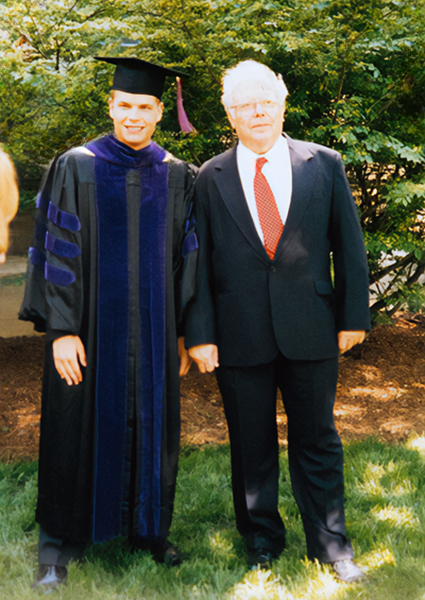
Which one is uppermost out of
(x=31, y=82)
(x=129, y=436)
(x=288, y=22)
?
(x=288, y=22)

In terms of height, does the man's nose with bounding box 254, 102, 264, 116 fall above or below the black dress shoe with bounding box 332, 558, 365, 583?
above

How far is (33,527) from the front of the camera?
3.24 m

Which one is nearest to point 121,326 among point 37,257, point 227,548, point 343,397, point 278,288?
point 37,257

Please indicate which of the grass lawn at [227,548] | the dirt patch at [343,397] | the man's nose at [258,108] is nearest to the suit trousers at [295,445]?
the grass lawn at [227,548]

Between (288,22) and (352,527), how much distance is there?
9.87 feet

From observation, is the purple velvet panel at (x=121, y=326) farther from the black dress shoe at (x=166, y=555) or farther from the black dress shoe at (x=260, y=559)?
the black dress shoe at (x=260, y=559)

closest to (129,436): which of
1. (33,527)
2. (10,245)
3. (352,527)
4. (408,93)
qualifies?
(33,527)

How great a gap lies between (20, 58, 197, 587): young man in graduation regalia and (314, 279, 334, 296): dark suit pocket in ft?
1.73

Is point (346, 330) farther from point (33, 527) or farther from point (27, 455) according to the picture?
point (27, 455)

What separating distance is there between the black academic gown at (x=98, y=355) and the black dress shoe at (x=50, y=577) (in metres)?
0.14

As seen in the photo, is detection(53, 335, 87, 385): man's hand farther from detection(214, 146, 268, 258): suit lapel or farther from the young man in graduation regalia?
detection(214, 146, 268, 258): suit lapel

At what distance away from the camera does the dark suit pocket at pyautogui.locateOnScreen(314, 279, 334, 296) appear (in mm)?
2635

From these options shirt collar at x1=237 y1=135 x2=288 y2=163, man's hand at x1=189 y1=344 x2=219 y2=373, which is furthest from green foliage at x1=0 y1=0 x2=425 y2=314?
man's hand at x1=189 y1=344 x2=219 y2=373

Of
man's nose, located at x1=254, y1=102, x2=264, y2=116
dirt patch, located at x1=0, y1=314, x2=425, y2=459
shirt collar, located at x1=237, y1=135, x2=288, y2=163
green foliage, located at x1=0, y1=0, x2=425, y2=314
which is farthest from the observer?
dirt patch, located at x1=0, y1=314, x2=425, y2=459
